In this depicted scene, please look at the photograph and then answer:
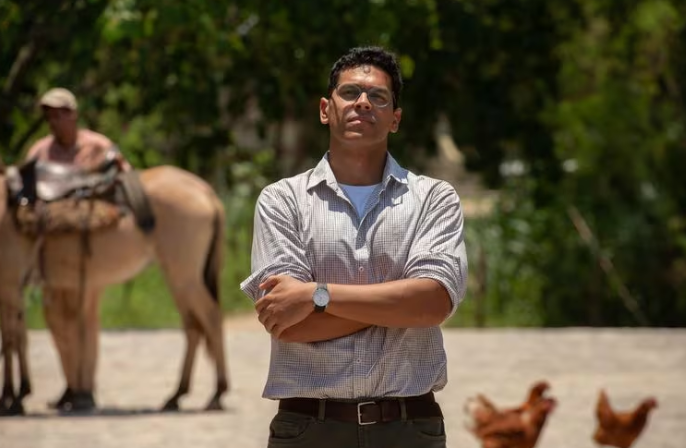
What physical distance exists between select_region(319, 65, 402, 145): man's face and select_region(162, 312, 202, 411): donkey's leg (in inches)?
303

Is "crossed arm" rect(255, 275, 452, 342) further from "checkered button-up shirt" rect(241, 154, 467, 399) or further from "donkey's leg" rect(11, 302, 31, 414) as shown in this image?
"donkey's leg" rect(11, 302, 31, 414)

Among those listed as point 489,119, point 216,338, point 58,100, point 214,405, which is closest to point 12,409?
point 214,405

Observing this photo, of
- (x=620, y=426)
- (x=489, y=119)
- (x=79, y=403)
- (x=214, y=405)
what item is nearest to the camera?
(x=620, y=426)

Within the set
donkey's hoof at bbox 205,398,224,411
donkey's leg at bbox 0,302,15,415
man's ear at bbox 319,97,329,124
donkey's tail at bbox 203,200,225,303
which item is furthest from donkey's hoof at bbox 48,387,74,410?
man's ear at bbox 319,97,329,124

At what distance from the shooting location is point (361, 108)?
4.09m

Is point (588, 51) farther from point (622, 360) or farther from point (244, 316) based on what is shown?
point (622, 360)

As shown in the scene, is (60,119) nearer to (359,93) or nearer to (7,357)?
(7,357)

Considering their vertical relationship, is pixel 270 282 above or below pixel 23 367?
above

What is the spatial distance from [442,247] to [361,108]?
0.37 meters

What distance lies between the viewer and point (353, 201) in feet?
13.4

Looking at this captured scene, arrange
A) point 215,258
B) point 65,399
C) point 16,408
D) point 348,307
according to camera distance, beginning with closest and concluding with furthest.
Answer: point 348,307 → point 16,408 → point 65,399 → point 215,258

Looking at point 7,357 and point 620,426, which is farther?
point 7,357

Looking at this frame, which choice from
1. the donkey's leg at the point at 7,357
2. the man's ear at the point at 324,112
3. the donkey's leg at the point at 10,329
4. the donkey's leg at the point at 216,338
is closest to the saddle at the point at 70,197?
the donkey's leg at the point at 10,329

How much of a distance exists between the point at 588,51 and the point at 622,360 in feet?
29.7
